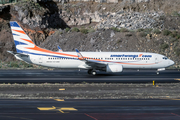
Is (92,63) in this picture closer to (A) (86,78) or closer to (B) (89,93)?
(A) (86,78)

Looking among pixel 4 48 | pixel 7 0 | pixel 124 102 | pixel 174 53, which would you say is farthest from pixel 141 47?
pixel 124 102

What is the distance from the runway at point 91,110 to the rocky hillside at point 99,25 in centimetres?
4925

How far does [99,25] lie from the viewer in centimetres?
8306

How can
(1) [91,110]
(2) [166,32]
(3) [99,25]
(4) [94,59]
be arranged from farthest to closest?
1. (3) [99,25]
2. (2) [166,32]
3. (4) [94,59]
4. (1) [91,110]

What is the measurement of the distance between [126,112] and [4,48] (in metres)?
64.4

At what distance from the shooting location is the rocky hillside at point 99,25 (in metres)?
69.8

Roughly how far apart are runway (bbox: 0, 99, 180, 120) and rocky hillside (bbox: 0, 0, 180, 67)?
162ft

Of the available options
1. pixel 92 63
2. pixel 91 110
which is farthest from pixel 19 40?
pixel 91 110

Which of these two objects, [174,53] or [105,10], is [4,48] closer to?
[105,10]

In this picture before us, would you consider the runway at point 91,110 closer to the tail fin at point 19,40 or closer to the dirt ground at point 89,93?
the dirt ground at point 89,93

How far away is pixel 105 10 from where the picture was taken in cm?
9262

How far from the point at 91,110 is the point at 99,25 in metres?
70.9

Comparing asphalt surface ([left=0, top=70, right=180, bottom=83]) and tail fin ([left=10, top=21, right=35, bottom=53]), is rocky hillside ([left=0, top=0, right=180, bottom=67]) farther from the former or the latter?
tail fin ([left=10, top=21, right=35, bottom=53])

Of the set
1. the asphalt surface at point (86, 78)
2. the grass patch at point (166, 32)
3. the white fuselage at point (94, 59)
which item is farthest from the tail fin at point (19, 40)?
the grass patch at point (166, 32)
